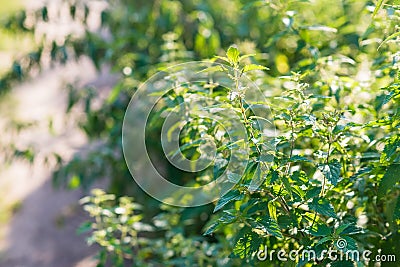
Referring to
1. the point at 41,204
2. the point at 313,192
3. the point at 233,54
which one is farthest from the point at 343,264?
the point at 41,204

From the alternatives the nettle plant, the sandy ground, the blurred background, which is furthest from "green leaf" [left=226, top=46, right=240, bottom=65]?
the sandy ground

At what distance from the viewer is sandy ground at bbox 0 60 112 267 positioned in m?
3.75

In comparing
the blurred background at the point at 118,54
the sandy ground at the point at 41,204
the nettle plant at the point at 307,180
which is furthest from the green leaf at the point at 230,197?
the sandy ground at the point at 41,204

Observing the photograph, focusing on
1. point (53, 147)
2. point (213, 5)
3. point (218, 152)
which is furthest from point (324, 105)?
point (53, 147)

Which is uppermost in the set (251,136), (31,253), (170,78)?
(170,78)

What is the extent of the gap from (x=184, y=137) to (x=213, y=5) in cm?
191

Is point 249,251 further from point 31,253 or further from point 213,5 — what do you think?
point 31,253

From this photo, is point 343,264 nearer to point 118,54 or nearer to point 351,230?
point 351,230

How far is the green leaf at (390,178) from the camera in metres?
1.55

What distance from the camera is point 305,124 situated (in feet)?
5.30

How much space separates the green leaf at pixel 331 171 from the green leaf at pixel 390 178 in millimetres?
121

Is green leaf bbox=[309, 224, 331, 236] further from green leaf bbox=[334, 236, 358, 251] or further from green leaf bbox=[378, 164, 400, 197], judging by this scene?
green leaf bbox=[378, 164, 400, 197]

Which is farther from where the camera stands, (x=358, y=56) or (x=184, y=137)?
(x=358, y=56)

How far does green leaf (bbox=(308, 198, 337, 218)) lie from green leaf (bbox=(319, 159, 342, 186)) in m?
0.07
